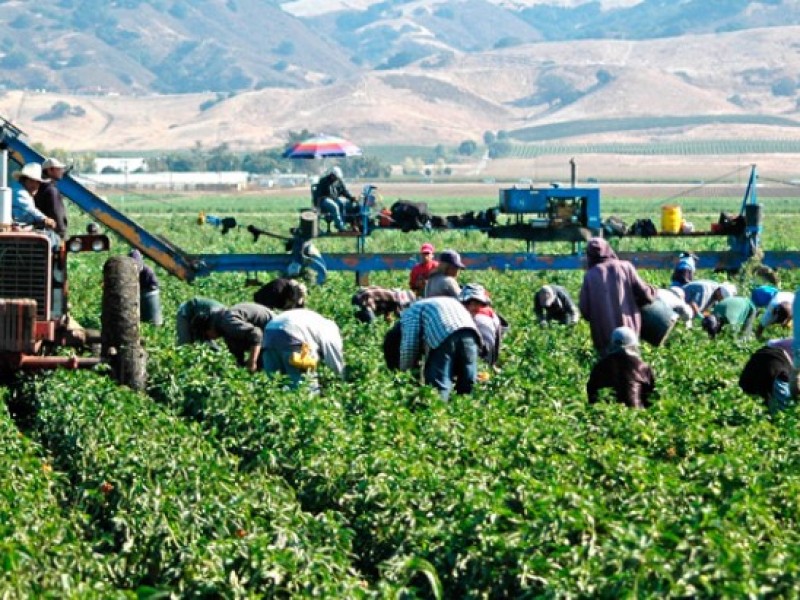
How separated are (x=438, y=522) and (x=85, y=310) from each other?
498 inches

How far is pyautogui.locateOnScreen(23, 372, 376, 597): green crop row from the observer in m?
9.11

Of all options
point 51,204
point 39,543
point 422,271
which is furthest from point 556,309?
point 39,543

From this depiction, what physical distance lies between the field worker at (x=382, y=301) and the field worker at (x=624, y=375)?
676 centimetres

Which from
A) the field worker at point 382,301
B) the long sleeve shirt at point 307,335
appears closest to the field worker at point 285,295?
the long sleeve shirt at point 307,335

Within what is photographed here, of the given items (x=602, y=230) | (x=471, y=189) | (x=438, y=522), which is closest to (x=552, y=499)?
(x=438, y=522)

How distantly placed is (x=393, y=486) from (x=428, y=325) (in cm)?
453

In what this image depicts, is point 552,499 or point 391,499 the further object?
point 391,499

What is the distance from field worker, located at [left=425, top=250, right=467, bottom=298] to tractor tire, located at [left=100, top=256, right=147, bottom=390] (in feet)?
8.02

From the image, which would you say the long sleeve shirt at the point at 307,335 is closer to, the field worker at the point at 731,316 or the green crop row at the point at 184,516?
the green crop row at the point at 184,516

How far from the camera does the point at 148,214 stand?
75.8 m

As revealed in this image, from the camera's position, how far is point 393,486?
10672 mm

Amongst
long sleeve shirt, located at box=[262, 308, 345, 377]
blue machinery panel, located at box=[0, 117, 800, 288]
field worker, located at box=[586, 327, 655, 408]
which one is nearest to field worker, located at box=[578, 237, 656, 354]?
long sleeve shirt, located at box=[262, 308, 345, 377]

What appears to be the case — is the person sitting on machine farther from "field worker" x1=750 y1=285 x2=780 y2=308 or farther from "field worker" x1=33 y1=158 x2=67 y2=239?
"field worker" x1=33 y1=158 x2=67 y2=239

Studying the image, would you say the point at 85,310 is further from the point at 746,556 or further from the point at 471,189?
the point at 471,189
